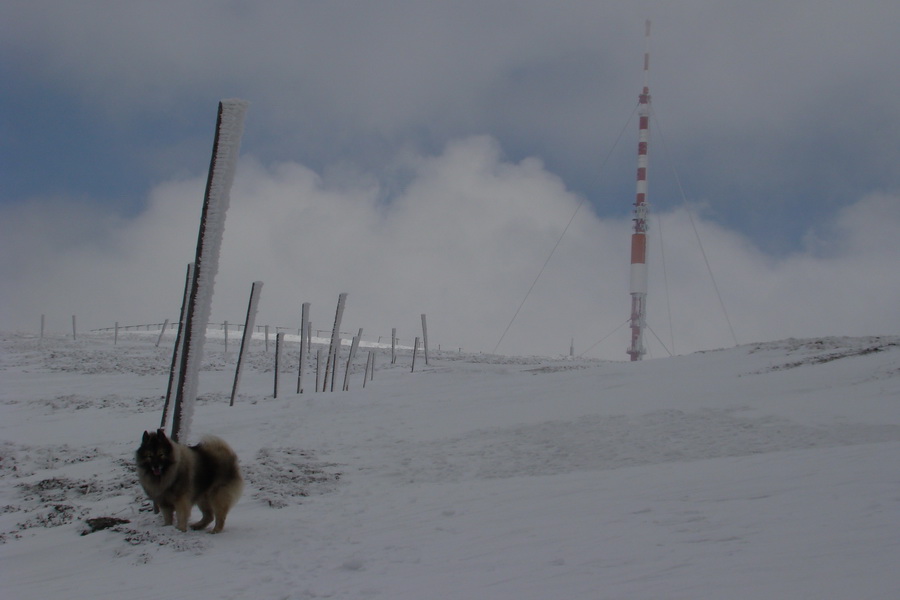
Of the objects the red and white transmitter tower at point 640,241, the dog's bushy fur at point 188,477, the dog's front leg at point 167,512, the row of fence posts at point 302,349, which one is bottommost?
the dog's front leg at point 167,512

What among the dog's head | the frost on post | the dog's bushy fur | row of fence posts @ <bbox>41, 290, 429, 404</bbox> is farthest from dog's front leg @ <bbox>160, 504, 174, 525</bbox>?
row of fence posts @ <bbox>41, 290, 429, 404</bbox>

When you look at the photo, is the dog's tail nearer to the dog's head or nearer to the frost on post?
the dog's head

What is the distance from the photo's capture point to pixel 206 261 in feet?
29.5

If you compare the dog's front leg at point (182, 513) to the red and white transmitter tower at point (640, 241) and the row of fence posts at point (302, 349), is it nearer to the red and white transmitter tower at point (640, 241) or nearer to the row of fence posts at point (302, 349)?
the row of fence posts at point (302, 349)

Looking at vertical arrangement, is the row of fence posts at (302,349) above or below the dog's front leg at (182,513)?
above

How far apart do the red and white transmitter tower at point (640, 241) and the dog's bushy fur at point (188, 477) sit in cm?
5162

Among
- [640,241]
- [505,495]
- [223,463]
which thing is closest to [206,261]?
[223,463]

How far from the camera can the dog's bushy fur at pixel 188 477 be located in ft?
22.6

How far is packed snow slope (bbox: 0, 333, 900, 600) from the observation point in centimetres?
495

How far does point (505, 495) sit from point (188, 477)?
370cm

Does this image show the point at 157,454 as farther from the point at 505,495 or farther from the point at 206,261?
the point at 505,495

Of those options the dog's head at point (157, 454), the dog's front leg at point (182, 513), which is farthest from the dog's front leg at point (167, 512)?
the dog's head at point (157, 454)

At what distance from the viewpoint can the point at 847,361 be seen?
17328mm

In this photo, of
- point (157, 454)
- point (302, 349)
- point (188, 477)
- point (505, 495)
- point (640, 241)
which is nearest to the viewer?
point (157, 454)
